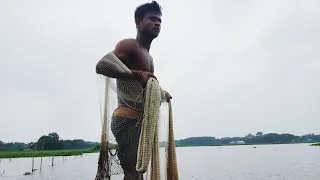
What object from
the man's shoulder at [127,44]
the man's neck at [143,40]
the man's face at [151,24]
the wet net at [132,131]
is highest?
the man's face at [151,24]

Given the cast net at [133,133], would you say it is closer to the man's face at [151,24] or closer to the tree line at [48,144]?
the man's face at [151,24]

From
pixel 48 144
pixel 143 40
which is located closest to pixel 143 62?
pixel 143 40

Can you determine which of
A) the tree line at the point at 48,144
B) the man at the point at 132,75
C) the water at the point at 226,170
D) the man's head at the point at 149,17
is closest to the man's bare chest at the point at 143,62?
the man at the point at 132,75

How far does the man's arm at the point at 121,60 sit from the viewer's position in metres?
2.66

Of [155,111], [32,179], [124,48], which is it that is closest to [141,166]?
[155,111]

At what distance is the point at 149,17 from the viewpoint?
3.01 metres

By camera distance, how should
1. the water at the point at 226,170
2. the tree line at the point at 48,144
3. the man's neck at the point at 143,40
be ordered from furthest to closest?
the tree line at the point at 48,144 → the water at the point at 226,170 → the man's neck at the point at 143,40

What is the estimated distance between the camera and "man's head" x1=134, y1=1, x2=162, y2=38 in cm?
301

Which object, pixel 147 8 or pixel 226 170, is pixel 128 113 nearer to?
pixel 147 8

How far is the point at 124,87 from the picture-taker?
2.89 m

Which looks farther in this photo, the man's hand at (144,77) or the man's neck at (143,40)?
the man's neck at (143,40)

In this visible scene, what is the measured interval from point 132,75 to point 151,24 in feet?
1.82

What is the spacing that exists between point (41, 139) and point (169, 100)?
422 feet

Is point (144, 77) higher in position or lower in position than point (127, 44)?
lower
